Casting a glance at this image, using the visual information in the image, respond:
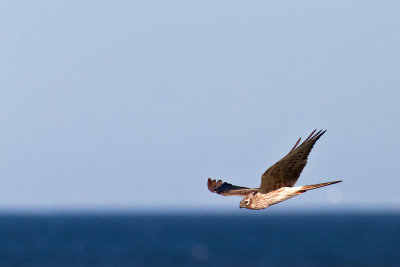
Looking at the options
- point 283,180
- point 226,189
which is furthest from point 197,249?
point 283,180

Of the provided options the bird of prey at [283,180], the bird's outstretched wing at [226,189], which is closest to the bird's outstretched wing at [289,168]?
the bird of prey at [283,180]

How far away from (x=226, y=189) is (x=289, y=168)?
160 inches

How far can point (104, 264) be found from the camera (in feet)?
334

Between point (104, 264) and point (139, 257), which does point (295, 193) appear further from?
point (139, 257)

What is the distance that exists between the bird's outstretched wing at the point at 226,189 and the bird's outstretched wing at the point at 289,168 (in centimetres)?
157

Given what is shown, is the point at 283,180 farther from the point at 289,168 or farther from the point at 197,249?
the point at 197,249

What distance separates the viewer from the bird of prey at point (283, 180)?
56.4 feet

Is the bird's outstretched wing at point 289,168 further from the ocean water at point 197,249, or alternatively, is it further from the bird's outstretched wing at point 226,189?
the ocean water at point 197,249

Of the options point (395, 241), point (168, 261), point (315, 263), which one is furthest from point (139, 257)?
point (395, 241)

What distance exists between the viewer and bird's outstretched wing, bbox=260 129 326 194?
56.1 ft

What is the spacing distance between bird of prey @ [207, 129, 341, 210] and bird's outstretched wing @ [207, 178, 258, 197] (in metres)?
0.85

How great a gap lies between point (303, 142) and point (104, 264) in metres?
86.5

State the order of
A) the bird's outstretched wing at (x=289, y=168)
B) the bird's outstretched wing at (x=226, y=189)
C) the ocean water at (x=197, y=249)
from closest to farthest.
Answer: the bird's outstretched wing at (x=289, y=168) < the bird's outstretched wing at (x=226, y=189) < the ocean water at (x=197, y=249)

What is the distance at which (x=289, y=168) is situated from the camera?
57.8 feet
